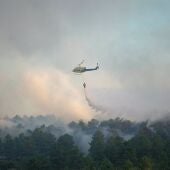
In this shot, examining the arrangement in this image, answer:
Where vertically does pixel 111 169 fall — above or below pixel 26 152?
below

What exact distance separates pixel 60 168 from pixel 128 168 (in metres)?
37.2

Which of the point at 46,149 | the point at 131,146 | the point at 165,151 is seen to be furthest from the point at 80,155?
the point at 46,149

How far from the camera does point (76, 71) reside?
13738cm

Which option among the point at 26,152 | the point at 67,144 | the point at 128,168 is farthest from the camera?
the point at 26,152

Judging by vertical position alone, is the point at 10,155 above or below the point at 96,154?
above

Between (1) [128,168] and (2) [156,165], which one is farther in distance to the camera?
(2) [156,165]

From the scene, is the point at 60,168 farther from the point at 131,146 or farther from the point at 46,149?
the point at 46,149

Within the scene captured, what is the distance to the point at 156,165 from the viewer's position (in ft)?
416

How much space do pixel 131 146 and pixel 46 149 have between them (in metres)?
53.6

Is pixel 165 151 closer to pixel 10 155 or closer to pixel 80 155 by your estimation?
pixel 80 155

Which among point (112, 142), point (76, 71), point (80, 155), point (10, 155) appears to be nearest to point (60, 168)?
point (80, 155)

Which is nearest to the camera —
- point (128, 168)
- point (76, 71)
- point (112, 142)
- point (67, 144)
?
point (128, 168)

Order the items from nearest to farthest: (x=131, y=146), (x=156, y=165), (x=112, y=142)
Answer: (x=156, y=165) → (x=131, y=146) → (x=112, y=142)

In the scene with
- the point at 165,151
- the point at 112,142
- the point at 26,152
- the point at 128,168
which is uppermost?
the point at 26,152
